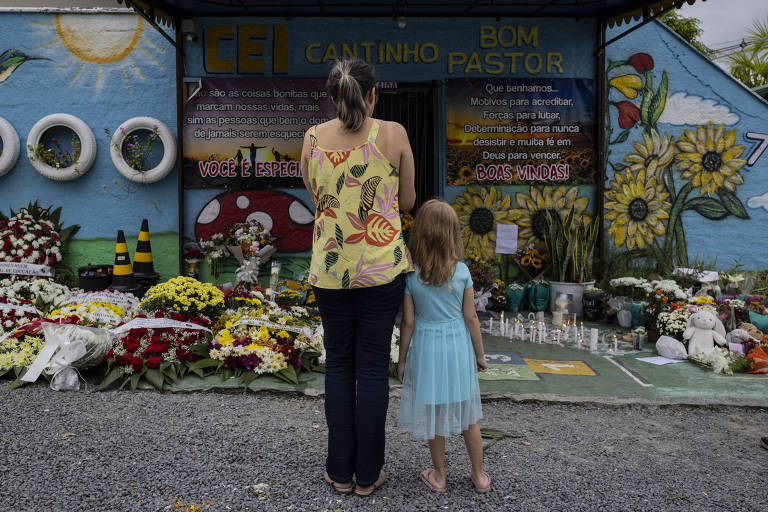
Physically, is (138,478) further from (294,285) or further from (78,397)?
(294,285)

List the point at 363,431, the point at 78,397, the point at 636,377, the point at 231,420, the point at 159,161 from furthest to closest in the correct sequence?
the point at 159,161
the point at 636,377
the point at 78,397
the point at 231,420
the point at 363,431

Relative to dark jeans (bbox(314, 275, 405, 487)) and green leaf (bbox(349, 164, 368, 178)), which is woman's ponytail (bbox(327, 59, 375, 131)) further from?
dark jeans (bbox(314, 275, 405, 487))

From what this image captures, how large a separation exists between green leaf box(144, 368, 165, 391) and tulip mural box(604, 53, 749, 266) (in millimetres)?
5672

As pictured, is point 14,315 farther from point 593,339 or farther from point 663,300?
point 663,300

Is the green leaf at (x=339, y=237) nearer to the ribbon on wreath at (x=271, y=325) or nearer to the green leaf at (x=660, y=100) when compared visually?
the ribbon on wreath at (x=271, y=325)

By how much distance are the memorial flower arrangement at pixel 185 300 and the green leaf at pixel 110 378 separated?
0.82 metres

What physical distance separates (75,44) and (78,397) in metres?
5.31

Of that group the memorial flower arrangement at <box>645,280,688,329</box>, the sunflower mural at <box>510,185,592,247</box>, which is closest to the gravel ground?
the memorial flower arrangement at <box>645,280,688,329</box>

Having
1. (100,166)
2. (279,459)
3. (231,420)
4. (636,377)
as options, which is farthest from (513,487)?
(100,166)

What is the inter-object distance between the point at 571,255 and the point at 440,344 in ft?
15.3

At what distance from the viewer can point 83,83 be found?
710cm

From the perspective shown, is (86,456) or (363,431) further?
(86,456)

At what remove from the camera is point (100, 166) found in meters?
7.12

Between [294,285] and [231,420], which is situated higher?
[294,285]
